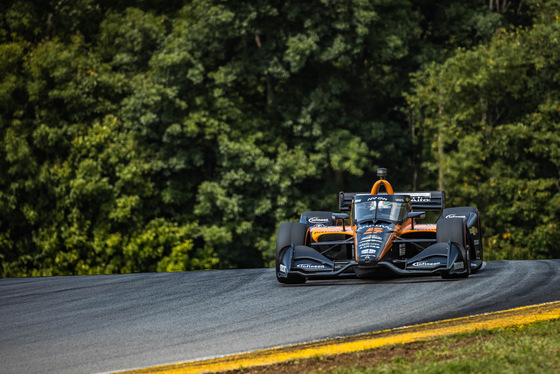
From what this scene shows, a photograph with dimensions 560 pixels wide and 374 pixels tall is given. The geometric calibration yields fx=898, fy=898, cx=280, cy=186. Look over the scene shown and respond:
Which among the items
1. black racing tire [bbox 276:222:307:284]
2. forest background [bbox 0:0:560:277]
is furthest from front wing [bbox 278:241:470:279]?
forest background [bbox 0:0:560:277]

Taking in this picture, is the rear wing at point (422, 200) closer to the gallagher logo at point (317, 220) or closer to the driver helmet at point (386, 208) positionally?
the gallagher logo at point (317, 220)

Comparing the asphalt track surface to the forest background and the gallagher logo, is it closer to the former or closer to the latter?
the gallagher logo

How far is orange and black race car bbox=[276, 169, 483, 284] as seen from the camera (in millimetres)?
13680

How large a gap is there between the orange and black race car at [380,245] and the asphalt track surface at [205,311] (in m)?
0.26

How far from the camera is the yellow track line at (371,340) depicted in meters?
8.41

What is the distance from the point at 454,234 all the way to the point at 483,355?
19.9ft

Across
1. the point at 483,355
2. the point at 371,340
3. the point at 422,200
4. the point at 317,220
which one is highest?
the point at 422,200

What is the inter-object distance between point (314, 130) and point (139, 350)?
22271mm

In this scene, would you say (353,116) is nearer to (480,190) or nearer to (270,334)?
(480,190)

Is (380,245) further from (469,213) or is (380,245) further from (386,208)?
(469,213)

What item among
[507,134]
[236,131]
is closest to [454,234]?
[507,134]

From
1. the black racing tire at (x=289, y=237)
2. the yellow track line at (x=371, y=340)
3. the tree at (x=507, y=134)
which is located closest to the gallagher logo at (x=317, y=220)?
the black racing tire at (x=289, y=237)

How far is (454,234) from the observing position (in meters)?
14.0

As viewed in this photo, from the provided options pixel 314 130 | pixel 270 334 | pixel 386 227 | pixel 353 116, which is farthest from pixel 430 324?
pixel 353 116
